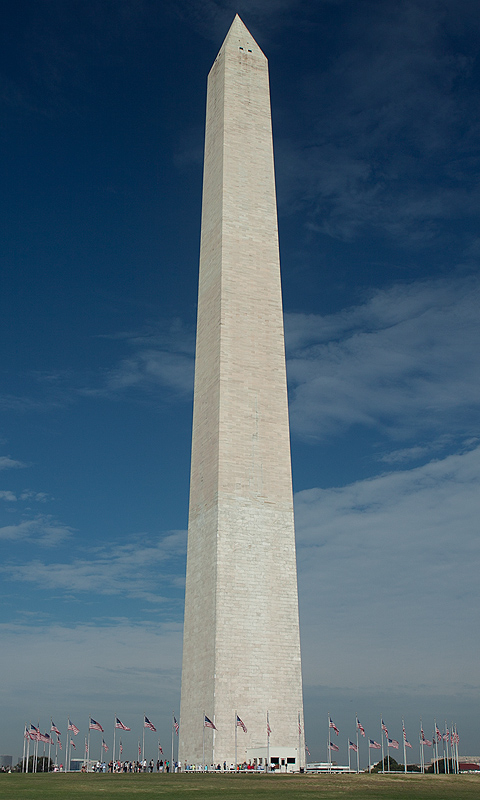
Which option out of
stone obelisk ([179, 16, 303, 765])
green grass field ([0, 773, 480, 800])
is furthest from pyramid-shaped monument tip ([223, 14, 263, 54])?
green grass field ([0, 773, 480, 800])

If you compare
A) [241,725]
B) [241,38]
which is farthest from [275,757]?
[241,38]

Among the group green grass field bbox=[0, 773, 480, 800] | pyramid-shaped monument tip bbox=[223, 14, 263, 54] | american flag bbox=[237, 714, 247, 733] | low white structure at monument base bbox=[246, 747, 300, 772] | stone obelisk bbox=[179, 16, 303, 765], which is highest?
pyramid-shaped monument tip bbox=[223, 14, 263, 54]

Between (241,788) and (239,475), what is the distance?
628 inches

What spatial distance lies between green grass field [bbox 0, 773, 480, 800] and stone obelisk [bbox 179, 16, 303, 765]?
5.70 metres

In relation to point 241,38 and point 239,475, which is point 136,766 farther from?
point 241,38

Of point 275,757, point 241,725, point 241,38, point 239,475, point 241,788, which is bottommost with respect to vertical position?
point 241,788

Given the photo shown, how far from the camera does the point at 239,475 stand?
38.5 metres

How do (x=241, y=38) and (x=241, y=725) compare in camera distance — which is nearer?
(x=241, y=725)

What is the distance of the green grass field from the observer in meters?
22.0

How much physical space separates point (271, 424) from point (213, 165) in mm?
15814

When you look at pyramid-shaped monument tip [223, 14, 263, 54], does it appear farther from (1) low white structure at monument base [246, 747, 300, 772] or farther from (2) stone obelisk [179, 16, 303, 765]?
(1) low white structure at monument base [246, 747, 300, 772]

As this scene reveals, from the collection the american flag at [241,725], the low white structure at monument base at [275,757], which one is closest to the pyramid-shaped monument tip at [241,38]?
the american flag at [241,725]

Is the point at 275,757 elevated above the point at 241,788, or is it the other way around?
the point at 275,757

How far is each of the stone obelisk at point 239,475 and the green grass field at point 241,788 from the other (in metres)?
5.70
